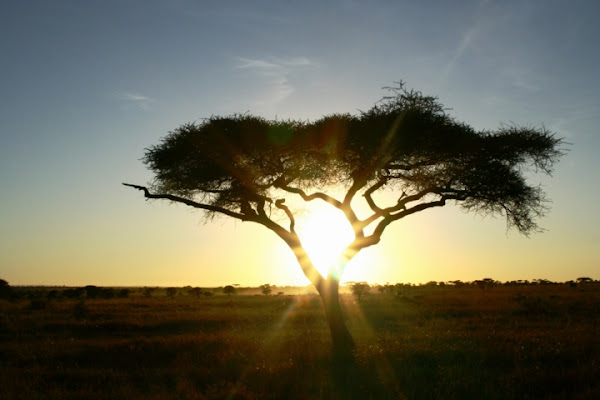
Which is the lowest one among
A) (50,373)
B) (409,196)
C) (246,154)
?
(50,373)

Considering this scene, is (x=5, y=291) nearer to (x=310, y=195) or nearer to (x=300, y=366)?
(x=310, y=195)

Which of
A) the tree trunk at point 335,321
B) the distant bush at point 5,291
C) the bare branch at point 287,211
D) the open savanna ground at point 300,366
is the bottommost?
the open savanna ground at point 300,366

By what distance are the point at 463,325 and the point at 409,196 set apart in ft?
22.1

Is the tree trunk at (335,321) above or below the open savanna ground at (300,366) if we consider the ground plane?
above

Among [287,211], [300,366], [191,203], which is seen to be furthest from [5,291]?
[300,366]

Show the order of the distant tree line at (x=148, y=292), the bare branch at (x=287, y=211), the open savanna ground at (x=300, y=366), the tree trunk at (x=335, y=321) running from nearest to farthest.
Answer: the open savanna ground at (x=300, y=366), the tree trunk at (x=335, y=321), the bare branch at (x=287, y=211), the distant tree line at (x=148, y=292)

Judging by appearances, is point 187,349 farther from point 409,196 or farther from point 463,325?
point 463,325

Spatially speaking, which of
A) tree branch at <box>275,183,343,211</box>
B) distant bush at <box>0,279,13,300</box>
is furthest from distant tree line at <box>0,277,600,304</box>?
tree branch at <box>275,183,343,211</box>

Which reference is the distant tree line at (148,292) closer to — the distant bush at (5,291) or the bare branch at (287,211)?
the distant bush at (5,291)

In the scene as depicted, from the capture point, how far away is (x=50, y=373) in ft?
39.1

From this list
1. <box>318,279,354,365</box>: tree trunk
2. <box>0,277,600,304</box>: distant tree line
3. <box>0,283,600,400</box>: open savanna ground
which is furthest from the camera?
<box>0,277,600,304</box>: distant tree line

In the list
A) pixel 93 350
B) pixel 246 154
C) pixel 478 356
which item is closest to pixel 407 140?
pixel 246 154

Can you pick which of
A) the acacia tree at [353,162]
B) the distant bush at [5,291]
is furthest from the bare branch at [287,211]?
the distant bush at [5,291]

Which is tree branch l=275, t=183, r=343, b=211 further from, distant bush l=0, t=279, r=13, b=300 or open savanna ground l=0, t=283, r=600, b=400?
distant bush l=0, t=279, r=13, b=300
